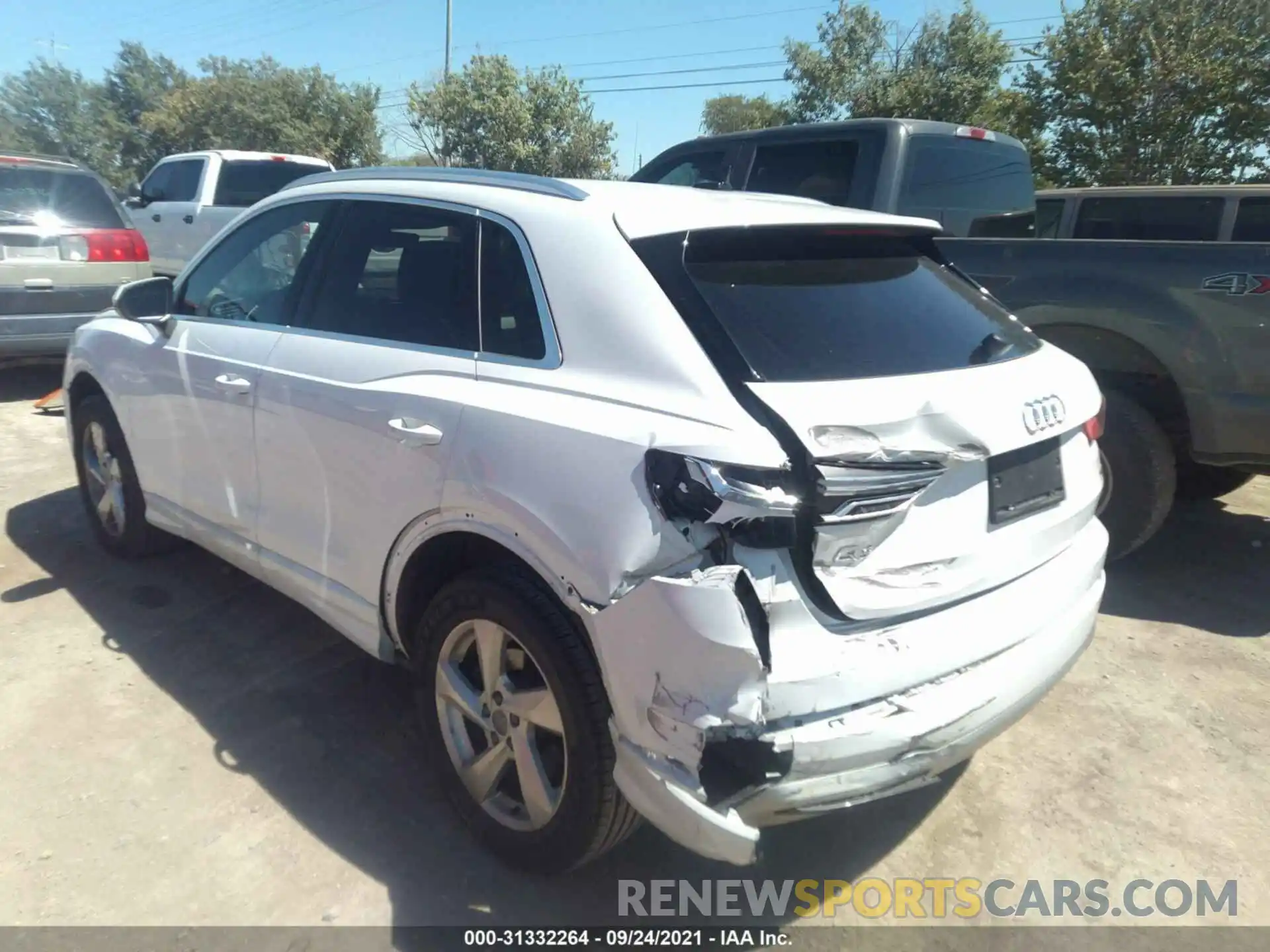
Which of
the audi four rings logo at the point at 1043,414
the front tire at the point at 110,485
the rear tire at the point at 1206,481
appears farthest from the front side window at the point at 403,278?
the rear tire at the point at 1206,481

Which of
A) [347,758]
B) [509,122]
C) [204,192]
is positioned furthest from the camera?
[509,122]

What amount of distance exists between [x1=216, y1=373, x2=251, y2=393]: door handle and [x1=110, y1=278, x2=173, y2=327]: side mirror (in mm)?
671

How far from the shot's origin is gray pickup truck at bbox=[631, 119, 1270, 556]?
13.1ft

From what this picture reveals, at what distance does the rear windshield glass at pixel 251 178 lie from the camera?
1154cm

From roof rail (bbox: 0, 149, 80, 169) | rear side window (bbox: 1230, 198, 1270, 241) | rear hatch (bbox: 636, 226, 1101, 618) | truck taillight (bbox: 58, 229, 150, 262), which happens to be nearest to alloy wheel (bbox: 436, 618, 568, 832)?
rear hatch (bbox: 636, 226, 1101, 618)

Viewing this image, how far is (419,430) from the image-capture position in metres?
2.57

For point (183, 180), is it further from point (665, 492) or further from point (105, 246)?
point (665, 492)

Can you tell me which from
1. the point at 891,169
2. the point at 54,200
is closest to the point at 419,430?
the point at 891,169

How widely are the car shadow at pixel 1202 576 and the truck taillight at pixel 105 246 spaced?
25.0ft

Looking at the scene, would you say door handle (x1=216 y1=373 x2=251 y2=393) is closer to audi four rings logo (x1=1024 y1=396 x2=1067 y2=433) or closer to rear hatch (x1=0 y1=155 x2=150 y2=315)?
audi four rings logo (x1=1024 y1=396 x2=1067 y2=433)

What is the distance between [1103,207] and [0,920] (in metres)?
6.79

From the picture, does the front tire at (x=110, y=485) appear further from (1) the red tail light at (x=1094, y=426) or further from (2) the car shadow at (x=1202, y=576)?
(2) the car shadow at (x=1202, y=576)

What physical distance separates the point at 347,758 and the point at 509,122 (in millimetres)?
29523

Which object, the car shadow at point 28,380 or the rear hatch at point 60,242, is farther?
the car shadow at point 28,380
